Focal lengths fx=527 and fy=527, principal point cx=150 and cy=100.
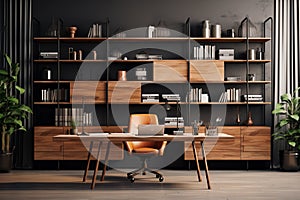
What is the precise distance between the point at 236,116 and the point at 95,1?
2928 millimetres

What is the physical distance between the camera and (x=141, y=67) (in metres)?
8.35

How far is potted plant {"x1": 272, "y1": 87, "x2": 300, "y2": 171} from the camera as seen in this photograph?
7.88 meters

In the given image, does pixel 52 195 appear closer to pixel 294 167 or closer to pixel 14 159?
pixel 14 159

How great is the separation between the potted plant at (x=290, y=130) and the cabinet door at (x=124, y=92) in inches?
82.5

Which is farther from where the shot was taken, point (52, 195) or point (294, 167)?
point (294, 167)

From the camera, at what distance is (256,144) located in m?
8.00

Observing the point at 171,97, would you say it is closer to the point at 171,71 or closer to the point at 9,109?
the point at 171,71

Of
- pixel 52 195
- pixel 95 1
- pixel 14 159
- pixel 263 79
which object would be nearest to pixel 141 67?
pixel 95 1

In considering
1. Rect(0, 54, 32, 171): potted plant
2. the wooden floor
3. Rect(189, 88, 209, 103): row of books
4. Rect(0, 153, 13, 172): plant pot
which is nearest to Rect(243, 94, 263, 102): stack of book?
Rect(189, 88, 209, 103): row of books

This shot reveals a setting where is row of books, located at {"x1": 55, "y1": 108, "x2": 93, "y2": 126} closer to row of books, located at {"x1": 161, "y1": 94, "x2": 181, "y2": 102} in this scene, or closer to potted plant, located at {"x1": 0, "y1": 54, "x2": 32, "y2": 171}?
potted plant, located at {"x1": 0, "y1": 54, "x2": 32, "y2": 171}

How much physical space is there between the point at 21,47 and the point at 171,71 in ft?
7.98

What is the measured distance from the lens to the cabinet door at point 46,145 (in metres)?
8.00

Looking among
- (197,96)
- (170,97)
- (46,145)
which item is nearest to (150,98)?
(170,97)

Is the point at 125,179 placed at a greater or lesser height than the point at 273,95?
lesser
